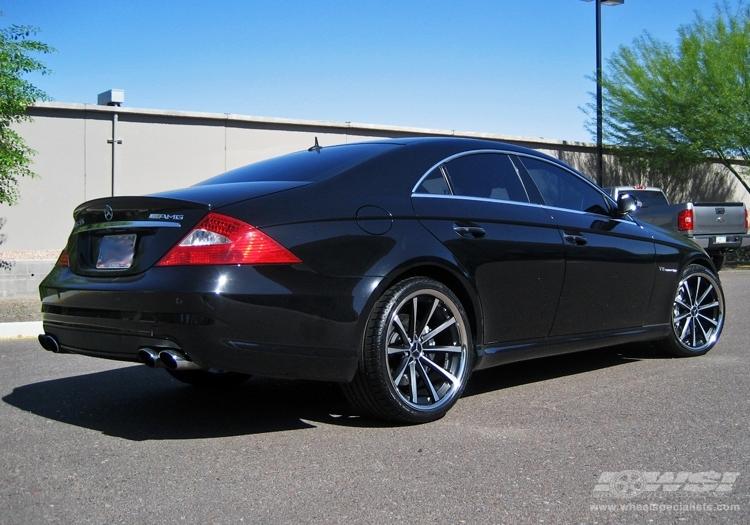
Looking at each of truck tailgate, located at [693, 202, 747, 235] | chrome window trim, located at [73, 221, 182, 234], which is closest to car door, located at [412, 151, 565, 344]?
chrome window trim, located at [73, 221, 182, 234]

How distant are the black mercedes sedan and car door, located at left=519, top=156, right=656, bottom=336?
0.02 m

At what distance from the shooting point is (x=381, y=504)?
322cm

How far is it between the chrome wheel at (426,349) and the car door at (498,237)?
0.82 feet

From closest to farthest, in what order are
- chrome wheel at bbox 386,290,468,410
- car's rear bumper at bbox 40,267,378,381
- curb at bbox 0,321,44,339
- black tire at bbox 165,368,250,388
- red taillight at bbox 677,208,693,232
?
car's rear bumper at bbox 40,267,378,381 < chrome wheel at bbox 386,290,468,410 < black tire at bbox 165,368,250,388 < curb at bbox 0,321,44,339 < red taillight at bbox 677,208,693,232

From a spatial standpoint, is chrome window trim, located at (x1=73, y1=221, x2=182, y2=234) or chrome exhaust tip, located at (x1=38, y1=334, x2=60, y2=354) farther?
chrome exhaust tip, located at (x1=38, y1=334, x2=60, y2=354)

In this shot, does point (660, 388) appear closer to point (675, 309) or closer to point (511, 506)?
point (675, 309)

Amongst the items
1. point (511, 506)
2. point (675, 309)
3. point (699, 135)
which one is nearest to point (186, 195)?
point (511, 506)

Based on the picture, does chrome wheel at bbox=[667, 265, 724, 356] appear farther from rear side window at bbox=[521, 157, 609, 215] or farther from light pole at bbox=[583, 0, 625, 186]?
light pole at bbox=[583, 0, 625, 186]

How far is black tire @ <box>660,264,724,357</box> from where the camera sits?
6.43m

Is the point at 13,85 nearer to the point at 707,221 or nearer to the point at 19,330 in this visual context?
the point at 19,330

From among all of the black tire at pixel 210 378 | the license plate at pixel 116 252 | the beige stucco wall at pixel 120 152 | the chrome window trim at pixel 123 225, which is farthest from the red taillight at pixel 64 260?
the beige stucco wall at pixel 120 152

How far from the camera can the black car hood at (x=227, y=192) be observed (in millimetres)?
4105

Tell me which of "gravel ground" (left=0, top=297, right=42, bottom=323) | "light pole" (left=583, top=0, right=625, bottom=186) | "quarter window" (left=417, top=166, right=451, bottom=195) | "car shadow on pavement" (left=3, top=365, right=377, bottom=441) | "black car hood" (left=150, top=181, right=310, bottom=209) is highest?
"light pole" (left=583, top=0, right=625, bottom=186)

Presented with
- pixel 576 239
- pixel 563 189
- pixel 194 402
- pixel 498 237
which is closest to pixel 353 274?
pixel 498 237
